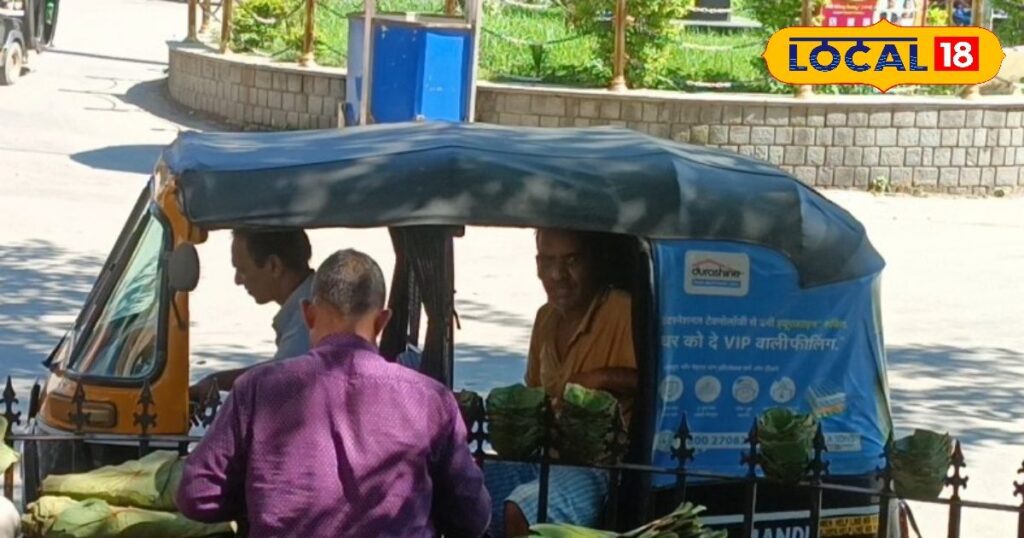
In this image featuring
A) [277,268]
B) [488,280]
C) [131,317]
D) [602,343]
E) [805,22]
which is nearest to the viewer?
[131,317]

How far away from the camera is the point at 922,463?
14.6 feet

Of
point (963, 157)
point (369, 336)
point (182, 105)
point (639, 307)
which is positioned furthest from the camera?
point (182, 105)

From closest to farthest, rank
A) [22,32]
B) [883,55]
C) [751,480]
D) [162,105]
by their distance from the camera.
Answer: [751,480]
[883,55]
[162,105]
[22,32]

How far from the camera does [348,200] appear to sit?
441 centimetres

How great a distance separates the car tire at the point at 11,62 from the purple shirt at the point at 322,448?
680 inches

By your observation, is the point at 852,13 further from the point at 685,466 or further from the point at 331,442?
the point at 331,442

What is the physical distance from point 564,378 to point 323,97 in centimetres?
1204

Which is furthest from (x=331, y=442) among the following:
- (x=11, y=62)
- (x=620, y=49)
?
(x=11, y=62)

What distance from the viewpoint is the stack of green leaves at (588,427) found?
14.7 ft

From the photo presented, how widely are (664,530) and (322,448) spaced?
895mm

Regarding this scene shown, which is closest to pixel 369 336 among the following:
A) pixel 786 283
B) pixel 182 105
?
pixel 786 283

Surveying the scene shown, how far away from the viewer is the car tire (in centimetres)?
1988

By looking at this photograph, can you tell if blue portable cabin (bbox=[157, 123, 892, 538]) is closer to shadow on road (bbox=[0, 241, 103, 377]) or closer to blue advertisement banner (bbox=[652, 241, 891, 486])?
blue advertisement banner (bbox=[652, 241, 891, 486])

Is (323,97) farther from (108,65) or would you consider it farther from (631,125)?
(108,65)
